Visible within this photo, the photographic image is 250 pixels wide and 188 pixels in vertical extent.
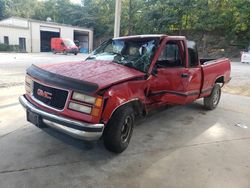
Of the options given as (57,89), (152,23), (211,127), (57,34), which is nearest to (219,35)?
(152,23)

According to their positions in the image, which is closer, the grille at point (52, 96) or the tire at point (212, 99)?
the grille at point (52, 96)

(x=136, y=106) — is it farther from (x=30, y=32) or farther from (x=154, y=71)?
(x=30, y=32)

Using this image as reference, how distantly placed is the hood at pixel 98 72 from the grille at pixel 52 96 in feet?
0.84

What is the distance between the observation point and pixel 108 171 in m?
3.26

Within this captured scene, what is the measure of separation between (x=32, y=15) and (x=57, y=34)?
56.3 feet

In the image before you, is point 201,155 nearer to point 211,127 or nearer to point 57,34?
point 211,127

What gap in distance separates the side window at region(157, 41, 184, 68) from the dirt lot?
1274 mm

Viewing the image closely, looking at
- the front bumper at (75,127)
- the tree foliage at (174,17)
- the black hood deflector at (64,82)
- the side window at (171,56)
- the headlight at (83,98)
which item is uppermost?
the tree foliage at (174,17)

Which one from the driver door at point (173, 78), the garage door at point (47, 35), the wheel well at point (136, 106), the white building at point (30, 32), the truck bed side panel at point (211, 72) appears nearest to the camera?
the wheel well at point (136, 106)

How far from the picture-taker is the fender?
3.18m

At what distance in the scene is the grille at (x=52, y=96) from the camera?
327 cm

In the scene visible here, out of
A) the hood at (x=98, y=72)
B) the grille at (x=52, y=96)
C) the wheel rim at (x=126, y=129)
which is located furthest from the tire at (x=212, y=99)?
the grille at (x=52, y=96)

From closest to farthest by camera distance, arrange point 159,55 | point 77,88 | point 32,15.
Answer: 1. point 77,88
2. point 159,55
3. point 32,15

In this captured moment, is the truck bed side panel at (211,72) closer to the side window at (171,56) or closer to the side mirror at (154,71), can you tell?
the side window at (171,56)
